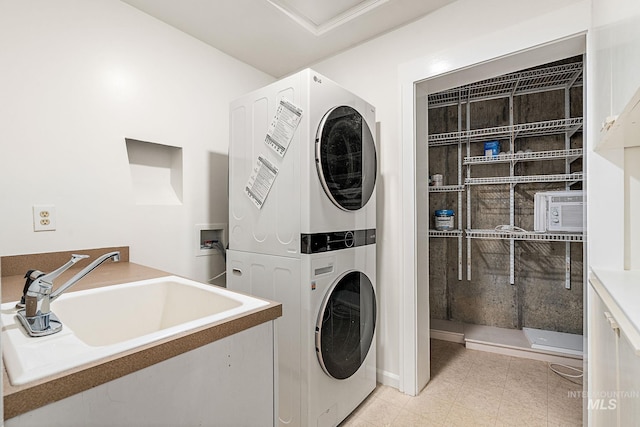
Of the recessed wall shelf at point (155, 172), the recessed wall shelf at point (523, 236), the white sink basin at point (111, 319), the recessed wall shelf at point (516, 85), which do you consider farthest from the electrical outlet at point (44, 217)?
the recessed wall shelf at point (516, 85)

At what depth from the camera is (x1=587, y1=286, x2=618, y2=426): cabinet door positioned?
1.02m

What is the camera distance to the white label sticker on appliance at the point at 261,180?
1.65 metres

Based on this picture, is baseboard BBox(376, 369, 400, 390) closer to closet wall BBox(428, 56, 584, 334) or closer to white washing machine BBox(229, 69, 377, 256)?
white washing machine BBox(229, 69, 377, 256)

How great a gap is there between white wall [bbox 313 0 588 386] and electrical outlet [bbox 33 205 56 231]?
1799 millimetres

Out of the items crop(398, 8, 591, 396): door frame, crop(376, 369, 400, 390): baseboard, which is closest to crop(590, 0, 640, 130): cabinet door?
crop(398, 8, 591, 396): door frame

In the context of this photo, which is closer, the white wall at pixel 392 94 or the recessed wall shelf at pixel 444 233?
the white wall at pixel 392 94

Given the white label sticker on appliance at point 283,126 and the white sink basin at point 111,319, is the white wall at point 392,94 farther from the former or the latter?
the white sink basin at point 111,319

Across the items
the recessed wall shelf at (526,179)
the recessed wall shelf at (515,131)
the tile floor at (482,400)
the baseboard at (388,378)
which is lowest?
the tile floor at (482,400)

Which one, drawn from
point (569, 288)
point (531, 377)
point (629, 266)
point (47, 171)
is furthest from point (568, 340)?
point (47, 171)

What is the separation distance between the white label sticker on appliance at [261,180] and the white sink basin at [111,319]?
0.61m

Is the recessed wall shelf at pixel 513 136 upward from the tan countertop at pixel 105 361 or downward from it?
upward

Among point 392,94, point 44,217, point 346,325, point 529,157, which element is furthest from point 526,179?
point 44,217

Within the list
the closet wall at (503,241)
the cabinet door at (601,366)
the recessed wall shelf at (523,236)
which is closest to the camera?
the cabinet door at (601,366)

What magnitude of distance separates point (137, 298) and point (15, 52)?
125 cm
